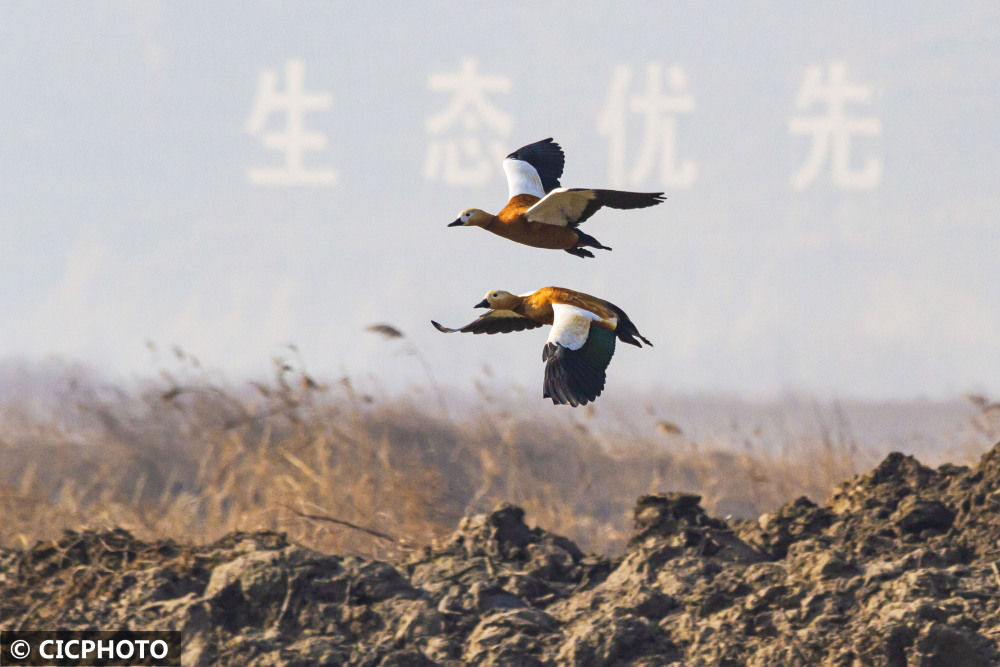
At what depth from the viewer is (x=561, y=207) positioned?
2.46 m

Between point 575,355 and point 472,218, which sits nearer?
point 575,355

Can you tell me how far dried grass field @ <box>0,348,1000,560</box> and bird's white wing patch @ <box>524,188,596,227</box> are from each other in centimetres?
420

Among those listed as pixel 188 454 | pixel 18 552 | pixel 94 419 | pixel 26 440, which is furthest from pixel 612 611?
pixel 26 440

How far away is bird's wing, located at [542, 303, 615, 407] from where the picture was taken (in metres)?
2.37

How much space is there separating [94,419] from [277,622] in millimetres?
8170

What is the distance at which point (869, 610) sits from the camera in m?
5.46

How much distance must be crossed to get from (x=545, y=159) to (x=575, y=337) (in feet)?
2.87

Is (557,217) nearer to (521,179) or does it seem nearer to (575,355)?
(575,355)

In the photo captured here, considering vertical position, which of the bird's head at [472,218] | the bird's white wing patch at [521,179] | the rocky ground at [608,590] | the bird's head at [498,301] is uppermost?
the bird's white wing patch at [521,179]
